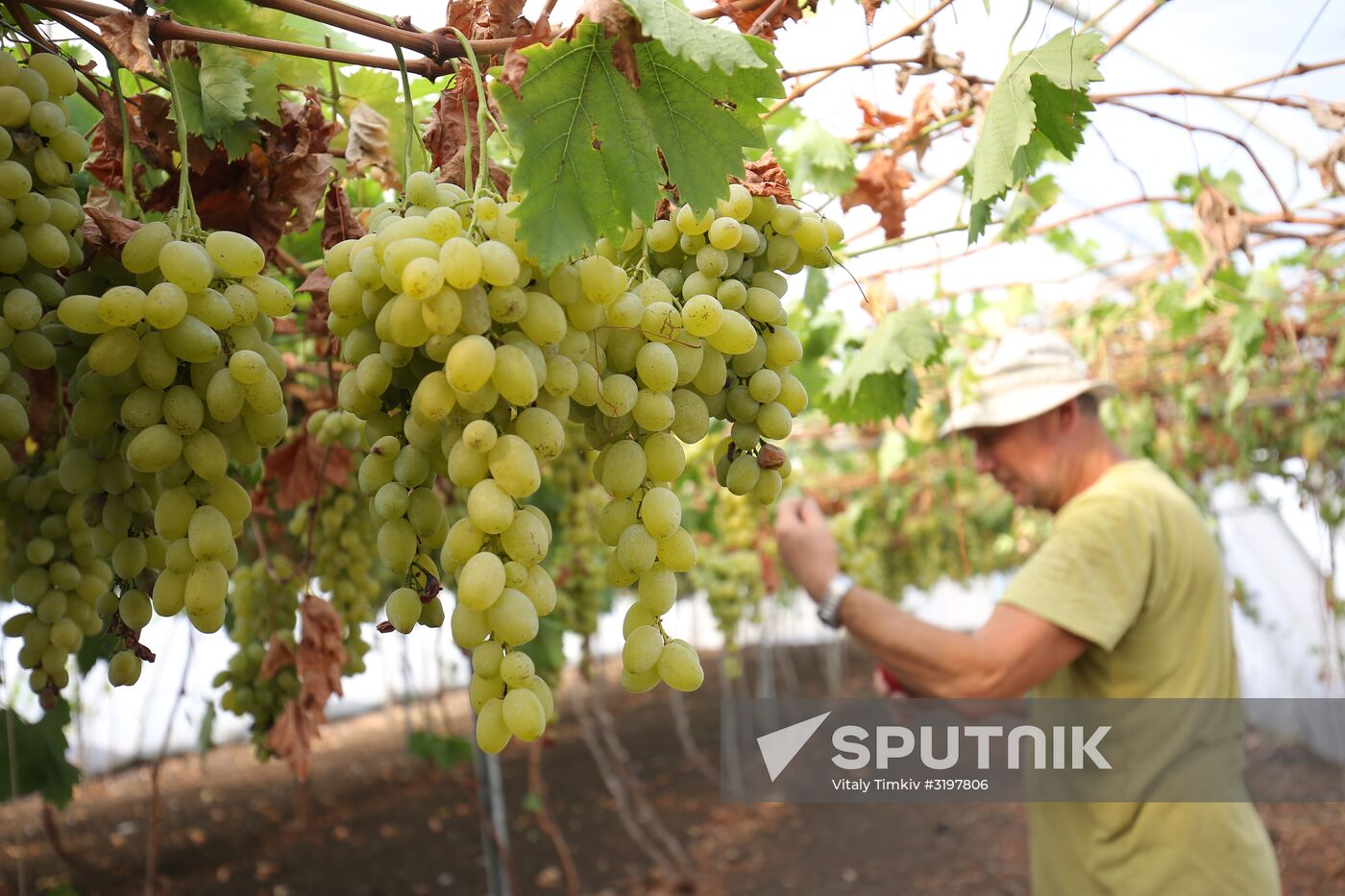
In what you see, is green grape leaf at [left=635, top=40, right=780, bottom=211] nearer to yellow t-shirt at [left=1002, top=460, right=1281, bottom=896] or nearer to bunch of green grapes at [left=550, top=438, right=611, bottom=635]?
yellow t-shirt at [left=1002, top=460, right=1281, bottom=896]

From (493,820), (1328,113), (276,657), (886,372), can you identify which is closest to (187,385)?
(276,657)

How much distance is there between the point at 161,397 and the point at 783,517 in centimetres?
176

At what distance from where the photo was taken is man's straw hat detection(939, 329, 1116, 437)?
89.0 inches

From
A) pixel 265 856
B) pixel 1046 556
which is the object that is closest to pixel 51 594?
pixel 1046 556

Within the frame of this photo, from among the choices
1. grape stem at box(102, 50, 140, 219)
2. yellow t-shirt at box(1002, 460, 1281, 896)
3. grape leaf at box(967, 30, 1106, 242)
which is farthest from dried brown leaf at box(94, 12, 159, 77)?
yellow t-shirt at box(1002, 460, 1281, 896)

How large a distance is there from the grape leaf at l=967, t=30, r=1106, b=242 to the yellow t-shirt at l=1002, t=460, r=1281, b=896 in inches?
45.3

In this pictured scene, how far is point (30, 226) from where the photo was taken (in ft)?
2.31

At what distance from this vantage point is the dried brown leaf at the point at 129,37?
74 cm

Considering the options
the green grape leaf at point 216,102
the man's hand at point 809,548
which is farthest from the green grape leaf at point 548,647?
the green grape leaf at point 216,102

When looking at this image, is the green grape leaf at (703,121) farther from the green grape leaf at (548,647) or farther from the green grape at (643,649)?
the green grape leaf at (548,647)

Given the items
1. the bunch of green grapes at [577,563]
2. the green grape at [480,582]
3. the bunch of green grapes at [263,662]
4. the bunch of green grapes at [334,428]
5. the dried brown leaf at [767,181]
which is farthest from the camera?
the bunch of green grapes at [577,563]

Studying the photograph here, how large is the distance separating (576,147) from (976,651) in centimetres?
159

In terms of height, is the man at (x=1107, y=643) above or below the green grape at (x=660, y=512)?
below

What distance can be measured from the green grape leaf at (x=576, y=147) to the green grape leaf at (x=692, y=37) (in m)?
0.04
